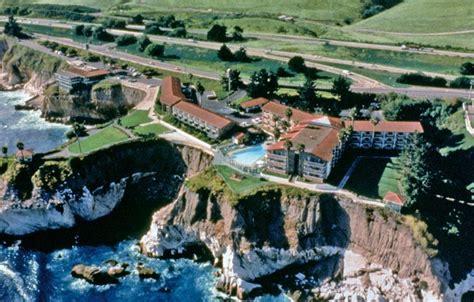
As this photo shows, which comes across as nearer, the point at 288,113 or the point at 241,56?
the point at 288,113

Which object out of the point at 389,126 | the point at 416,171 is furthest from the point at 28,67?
the point at 416,171

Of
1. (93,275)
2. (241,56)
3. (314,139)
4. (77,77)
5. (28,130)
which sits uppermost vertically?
(241,56)

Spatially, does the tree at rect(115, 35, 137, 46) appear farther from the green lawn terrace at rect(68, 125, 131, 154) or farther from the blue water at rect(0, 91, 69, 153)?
the green lawn terrace at rect(68, 125, 131, 154)

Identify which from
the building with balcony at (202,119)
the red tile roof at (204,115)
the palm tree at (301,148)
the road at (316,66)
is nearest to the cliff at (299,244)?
the palm tree at (301,148)

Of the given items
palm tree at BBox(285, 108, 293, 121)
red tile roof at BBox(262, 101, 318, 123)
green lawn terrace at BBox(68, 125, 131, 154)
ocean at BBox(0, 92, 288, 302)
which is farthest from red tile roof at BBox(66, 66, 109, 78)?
palm tree at BBox(285, 108, 293, 121)

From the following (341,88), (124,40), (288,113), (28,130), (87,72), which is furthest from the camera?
(124,40)

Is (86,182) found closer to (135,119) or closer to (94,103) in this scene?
(135,119)
